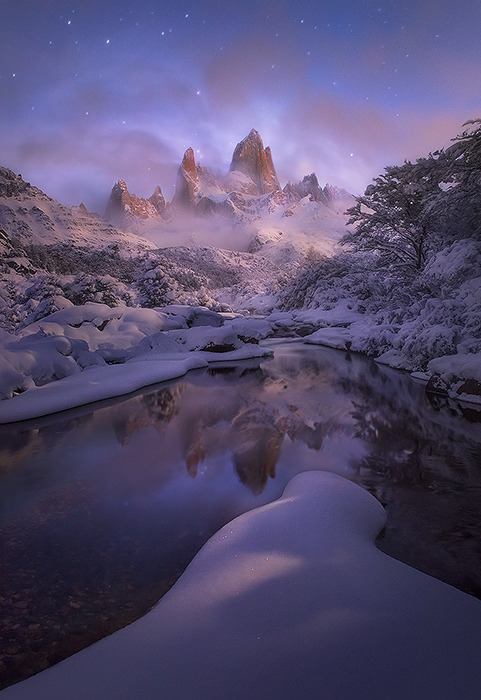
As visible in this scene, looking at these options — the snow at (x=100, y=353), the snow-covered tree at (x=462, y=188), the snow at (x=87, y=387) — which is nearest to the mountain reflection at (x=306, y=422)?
the snow at (x=87, y=387)

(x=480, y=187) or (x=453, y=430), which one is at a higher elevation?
(x=480, y=187)

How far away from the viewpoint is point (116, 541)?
10.7ft

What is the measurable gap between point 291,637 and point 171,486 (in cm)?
289

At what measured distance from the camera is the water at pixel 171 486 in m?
2.57

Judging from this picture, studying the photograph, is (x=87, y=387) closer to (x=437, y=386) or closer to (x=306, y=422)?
(x=306, y=422)

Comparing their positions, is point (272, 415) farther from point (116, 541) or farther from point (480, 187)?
point (480, 187)

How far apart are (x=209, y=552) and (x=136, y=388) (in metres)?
7.46

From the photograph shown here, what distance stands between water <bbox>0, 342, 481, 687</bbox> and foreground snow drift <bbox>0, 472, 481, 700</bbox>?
1.50ft

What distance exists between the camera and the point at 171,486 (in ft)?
14.5

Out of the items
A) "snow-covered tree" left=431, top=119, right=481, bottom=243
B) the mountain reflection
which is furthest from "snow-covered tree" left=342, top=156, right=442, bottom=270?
the mountain reflection

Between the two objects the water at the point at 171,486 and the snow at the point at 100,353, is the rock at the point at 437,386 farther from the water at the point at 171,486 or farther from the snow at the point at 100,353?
the snow at the point at 100,353

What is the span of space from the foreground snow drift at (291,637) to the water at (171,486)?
18.0 inches

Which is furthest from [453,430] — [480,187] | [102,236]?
[102,236]

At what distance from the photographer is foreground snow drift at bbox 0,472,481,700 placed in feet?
5.08
